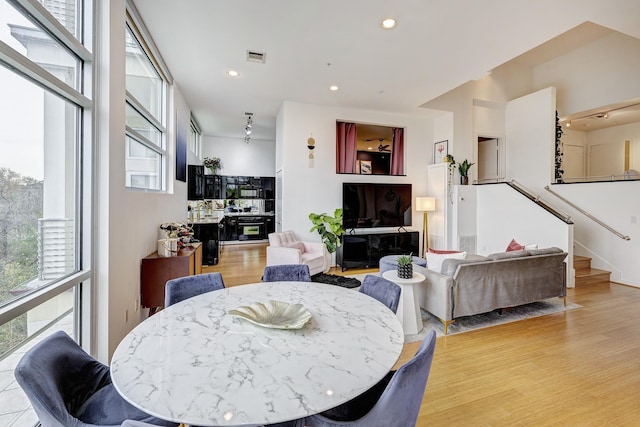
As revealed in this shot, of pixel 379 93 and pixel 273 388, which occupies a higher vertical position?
pixel 379 93

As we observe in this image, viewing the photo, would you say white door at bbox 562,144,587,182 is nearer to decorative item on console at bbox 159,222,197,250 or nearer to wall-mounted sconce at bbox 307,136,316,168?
wall-mounted sconce at bbox 307,136,316,168

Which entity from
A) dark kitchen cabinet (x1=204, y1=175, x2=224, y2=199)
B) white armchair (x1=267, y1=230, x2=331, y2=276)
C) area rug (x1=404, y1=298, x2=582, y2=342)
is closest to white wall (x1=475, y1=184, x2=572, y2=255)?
area rug (x1=404, y1=298, x2=582, y2=342)

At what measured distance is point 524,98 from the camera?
645cm

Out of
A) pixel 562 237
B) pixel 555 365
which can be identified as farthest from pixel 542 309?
pixel 562 237

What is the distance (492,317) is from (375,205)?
3.12 metres

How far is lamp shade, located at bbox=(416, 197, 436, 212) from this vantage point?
614cm

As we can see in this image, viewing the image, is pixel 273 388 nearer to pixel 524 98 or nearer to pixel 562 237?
pixel 562 237

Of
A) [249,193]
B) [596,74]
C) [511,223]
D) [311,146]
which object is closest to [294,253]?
[311,146]

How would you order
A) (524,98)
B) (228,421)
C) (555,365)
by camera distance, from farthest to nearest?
(524,98) → (555,365) → (228,421)

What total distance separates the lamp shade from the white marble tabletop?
4912 mm

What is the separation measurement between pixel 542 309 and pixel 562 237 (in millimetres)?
1887

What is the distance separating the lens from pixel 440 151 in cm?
646

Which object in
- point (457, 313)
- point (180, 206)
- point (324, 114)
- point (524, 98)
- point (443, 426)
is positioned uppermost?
point (524, 98)

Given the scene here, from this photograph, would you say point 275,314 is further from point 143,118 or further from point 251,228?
point 251,228
